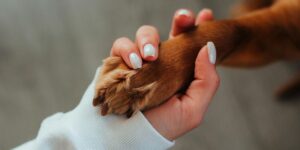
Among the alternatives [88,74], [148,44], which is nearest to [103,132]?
[148,44]

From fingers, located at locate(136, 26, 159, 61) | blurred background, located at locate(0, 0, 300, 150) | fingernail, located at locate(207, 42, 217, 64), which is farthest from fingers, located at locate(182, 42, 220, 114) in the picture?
blurred background, located at locate(0, 0, 300, 150)

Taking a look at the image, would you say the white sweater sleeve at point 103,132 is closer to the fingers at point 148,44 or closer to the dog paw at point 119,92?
the dog paw at point 119,92

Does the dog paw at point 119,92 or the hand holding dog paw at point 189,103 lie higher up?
the dog paw at point 119,92

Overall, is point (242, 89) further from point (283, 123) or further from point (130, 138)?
point (130, 138)

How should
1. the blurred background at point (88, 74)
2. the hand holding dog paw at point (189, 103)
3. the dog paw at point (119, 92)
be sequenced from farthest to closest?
the blurred background at point (88, 74) → the hand holding dog paw at point (189, 103) → the dog paw at point (119, 92)

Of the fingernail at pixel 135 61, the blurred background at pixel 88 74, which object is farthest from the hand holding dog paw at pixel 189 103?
the blurred background at pixel 88 74

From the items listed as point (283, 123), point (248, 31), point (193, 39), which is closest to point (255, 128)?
point (283, 123)

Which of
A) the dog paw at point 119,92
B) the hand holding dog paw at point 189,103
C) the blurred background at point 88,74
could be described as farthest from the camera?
A: the blurred background at point 88,74
